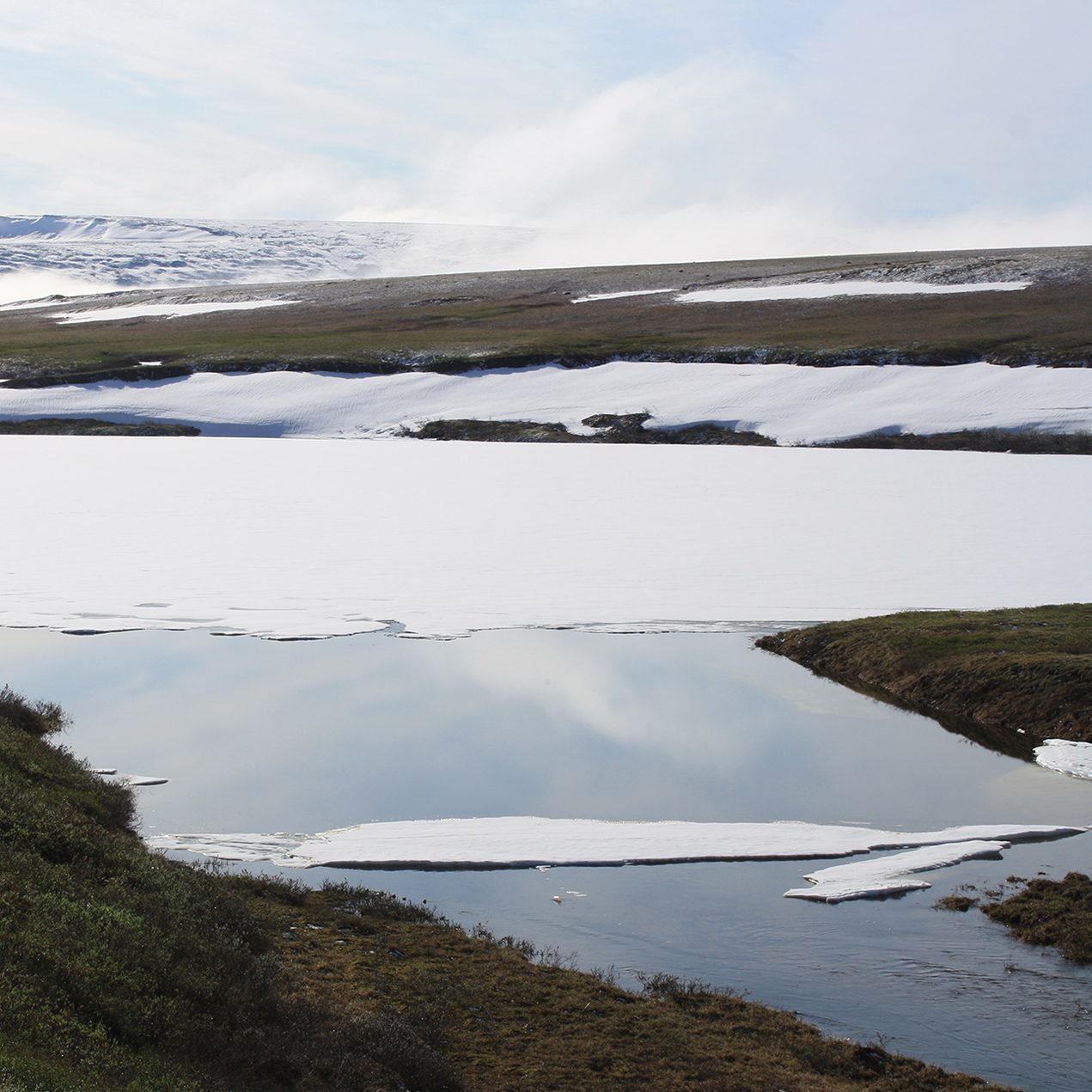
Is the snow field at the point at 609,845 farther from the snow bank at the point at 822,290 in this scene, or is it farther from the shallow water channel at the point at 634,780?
the snow bank at the point at 822,290

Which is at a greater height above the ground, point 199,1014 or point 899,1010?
point 199,1014

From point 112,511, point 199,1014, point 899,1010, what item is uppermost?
point 112,511

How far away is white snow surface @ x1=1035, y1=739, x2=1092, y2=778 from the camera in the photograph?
1578 centimetres

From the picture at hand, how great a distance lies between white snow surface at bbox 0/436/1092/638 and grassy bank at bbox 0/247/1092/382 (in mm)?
23205

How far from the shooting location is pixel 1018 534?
98.9 feet

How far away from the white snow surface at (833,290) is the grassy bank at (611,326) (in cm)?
175

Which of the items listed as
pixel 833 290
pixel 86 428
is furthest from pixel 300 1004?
pixel 833 290

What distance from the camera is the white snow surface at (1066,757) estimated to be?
15779 mm

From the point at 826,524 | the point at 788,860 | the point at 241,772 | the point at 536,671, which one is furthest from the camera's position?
the point at 826,524

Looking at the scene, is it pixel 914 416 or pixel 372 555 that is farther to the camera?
pixel 914 416

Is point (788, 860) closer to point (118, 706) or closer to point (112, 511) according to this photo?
point (118, 706)

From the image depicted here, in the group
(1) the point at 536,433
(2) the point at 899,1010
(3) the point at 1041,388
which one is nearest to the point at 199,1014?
(2) the point at 899,1010

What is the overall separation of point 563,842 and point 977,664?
30.9 ft

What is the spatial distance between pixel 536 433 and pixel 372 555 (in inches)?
1108
